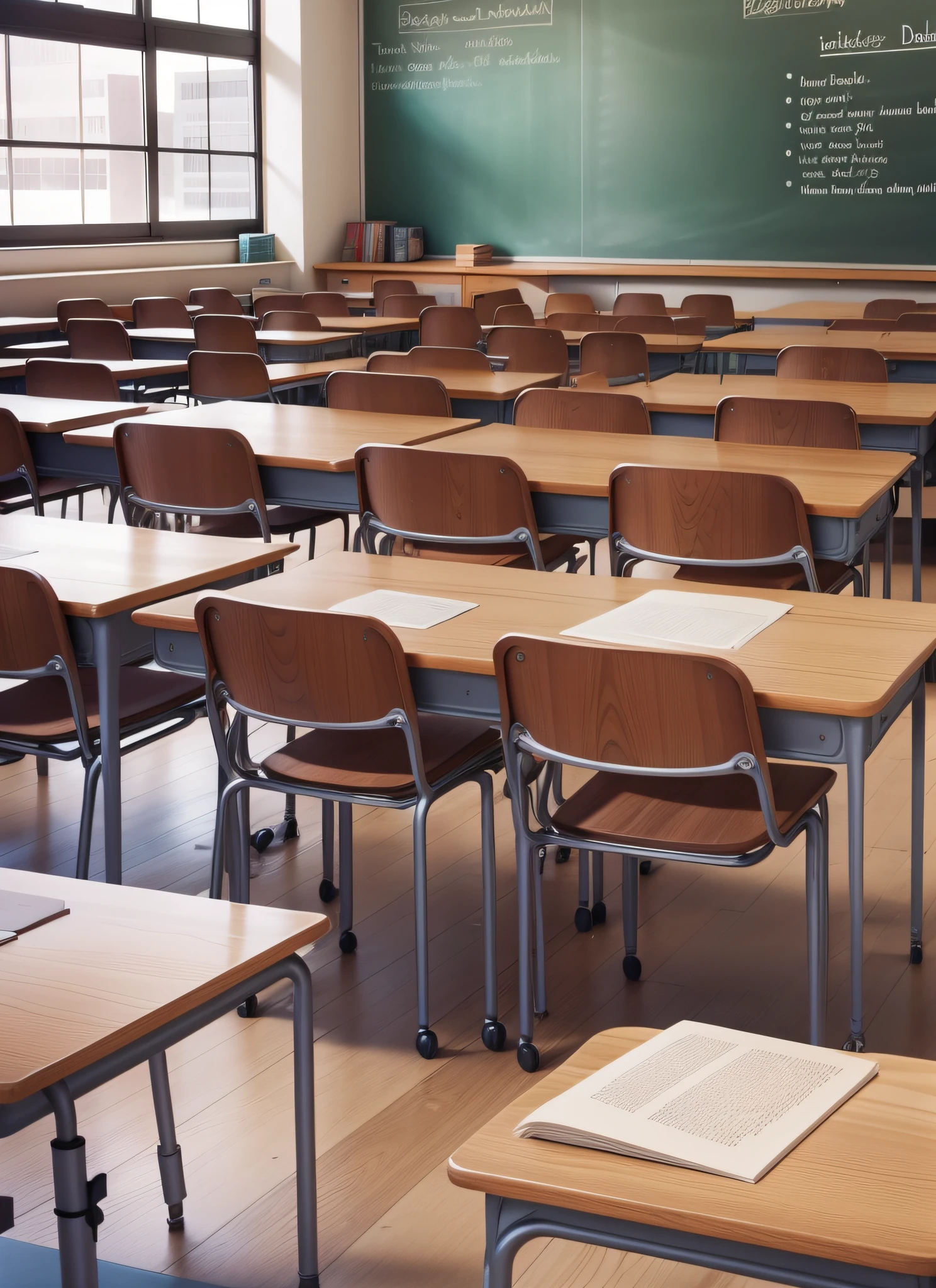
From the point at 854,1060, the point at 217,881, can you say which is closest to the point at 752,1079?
the point at 854,1060

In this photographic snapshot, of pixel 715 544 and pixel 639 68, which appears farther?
pixel 639 68

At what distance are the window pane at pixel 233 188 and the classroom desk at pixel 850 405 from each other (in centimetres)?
633

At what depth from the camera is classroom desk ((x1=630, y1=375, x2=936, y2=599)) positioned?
14.9 feet

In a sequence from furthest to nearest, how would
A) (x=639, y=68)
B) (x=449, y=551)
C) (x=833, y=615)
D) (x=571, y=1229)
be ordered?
1. (x=639, y=68)
2. (x=449, y=551)
3. (x=833, y=615)
4. (x=571, y=1229)

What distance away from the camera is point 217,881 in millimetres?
2627

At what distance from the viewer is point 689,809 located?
2338 millimetres

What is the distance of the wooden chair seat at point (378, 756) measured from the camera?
246cm

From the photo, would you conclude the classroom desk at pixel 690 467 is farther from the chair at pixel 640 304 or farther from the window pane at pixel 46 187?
the window pane at pixel 46 187

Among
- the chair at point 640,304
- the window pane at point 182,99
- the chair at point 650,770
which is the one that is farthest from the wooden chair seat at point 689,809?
the window pane at point 182,99

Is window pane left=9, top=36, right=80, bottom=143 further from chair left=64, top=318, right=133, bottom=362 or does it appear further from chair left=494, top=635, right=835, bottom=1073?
chair left=494, top=635, right=835, bottom=1073

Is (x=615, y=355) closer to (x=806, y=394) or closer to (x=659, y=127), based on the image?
(x=806, y=394)

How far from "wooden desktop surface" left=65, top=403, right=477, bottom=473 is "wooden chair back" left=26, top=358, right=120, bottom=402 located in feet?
2.73

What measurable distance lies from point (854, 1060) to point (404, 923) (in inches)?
71.4

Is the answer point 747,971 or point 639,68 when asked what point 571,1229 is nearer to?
point 747,971
